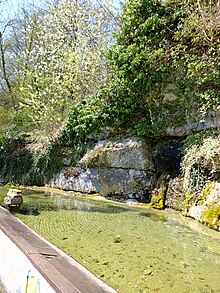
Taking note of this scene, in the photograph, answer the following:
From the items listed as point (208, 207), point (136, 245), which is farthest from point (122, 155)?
point (136, 245)

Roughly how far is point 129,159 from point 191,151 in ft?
6.08

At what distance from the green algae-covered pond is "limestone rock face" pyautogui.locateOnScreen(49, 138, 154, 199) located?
142 cm

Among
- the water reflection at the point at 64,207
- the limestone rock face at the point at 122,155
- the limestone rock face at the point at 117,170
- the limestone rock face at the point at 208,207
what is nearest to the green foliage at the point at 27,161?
the limestone rock face at the point at 117,170

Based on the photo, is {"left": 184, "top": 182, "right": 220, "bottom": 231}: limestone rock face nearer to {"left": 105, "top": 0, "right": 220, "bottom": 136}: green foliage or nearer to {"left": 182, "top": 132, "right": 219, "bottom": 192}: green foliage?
{"left": 182, "top": 132, "right": 219, "bottom": 192}: green foliage

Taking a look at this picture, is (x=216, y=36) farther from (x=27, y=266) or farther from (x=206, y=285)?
(x=27, y=266)

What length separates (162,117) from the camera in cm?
703

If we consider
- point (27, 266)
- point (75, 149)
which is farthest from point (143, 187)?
point (27, 266)

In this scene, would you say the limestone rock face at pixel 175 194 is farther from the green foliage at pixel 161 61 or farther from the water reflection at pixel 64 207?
the green foliage at pixel 161 61

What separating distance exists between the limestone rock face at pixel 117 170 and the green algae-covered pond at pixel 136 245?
1.42 m

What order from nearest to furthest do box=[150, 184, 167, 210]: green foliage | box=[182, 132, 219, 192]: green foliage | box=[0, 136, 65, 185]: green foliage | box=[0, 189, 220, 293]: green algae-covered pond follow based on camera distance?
1. box=[0, 189, 220, 293]: green algae-covered pond
2. box=[182, 132, 219, 192]: green foliage
3. box=[150, 184, 167, 210]: green foliage
4. box=[0, 136, 65, 185]: green foliage

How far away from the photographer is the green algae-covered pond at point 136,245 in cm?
255

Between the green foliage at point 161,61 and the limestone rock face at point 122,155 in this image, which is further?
the limestone rock face at point 122,155

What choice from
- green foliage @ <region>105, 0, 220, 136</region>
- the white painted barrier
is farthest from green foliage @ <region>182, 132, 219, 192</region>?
the white painted barrier

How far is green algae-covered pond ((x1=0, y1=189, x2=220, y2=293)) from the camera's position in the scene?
2553 millimetres
